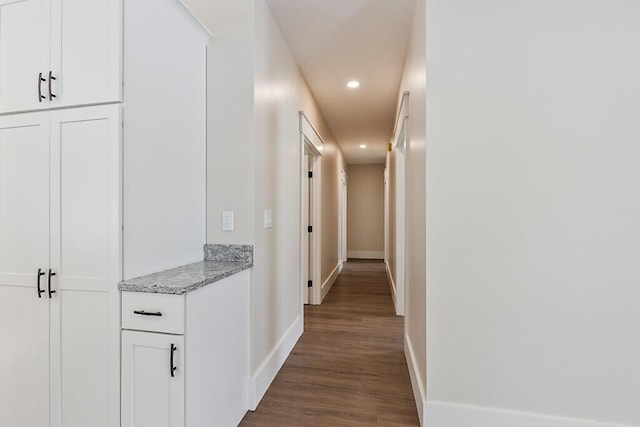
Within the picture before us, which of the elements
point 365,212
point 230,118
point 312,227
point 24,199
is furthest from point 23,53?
point 365,212

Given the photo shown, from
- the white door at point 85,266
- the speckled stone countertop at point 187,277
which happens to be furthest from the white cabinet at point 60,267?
the speckled stone countertop at point 187,277

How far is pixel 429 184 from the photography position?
1.76m

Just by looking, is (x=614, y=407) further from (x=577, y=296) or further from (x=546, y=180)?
(x=546, y=180)

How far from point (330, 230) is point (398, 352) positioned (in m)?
2.85

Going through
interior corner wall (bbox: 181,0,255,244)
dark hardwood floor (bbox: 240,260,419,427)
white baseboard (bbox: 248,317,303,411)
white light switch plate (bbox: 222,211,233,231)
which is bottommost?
dark hardwood floor (bbox: 240,260,419,427)

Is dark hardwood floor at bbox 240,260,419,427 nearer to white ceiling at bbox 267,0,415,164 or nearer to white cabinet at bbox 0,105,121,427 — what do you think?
white cabinet at bbox 0,105,121,427

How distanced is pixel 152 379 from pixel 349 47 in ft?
9.07

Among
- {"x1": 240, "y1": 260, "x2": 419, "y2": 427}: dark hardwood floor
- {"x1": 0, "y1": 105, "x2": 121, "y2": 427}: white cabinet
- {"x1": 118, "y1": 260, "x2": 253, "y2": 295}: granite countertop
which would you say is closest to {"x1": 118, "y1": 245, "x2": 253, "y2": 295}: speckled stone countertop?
{"x1": 118, "y1": 260, "x2": 253, "y2": 295}: granite countertop

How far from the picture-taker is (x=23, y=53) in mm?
1494

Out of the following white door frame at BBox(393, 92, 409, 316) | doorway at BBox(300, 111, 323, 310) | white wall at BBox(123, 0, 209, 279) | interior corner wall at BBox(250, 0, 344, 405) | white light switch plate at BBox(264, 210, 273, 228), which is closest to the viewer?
white wall at BBox(123, 0, 209, 279)

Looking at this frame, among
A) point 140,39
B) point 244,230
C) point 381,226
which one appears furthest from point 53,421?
point 381,226

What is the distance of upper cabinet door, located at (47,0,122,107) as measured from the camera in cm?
137

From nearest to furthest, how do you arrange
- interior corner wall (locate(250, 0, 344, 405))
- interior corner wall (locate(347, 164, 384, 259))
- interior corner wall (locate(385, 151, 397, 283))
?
interior corner wall (locate(250, 0, 344, 405))
interior corner wall (locate(385, 151, 397, 283))
interior corner wall (locate(347, 164, 384, 259))

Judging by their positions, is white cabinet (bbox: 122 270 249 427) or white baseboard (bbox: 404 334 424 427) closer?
white cabinet (bbox: 122 270 249 427)
